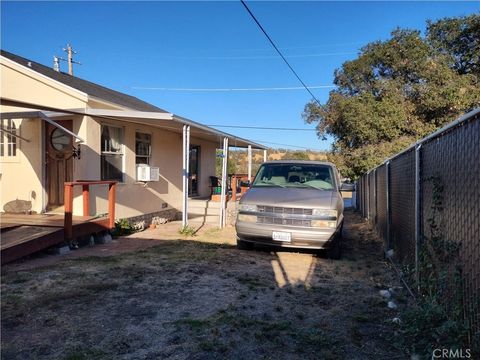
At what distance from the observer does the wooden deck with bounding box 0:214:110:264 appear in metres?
6.21

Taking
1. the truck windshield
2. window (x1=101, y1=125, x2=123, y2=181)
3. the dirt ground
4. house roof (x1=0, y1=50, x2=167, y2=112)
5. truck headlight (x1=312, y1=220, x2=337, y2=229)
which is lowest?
the dirt ground

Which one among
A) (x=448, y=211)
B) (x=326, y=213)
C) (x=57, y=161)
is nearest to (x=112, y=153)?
(x=57, y=161)

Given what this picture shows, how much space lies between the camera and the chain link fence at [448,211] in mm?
2830

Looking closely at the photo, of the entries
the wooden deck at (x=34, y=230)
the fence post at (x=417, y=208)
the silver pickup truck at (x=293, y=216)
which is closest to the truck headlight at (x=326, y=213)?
the silver pickup truck at (x=293, y=216)

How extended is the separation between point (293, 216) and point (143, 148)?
19.9 feet

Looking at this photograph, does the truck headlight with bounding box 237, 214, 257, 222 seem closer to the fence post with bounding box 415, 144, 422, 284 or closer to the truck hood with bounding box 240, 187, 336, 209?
the truck hood with bounding box 240, 187, 336, 209

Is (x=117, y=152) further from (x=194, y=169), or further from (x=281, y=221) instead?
(x=194, y=169)

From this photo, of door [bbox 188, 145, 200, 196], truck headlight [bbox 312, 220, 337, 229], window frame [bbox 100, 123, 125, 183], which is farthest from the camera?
door [bbox 188, 145, 200, 196]

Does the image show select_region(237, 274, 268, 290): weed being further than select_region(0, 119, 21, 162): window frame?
No

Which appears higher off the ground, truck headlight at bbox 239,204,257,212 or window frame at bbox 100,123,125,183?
window frame at bbox 100,123,125,183

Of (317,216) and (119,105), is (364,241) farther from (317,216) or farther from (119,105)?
(119,105)

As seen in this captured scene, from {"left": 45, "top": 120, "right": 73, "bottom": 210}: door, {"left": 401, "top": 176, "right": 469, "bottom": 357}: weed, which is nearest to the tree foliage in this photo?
{"left": 45, "top": 120, "right": 73, "bottom": 210}: door

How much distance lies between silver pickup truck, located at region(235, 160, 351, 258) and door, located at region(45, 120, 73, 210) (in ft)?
15.3

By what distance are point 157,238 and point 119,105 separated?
3710mm
